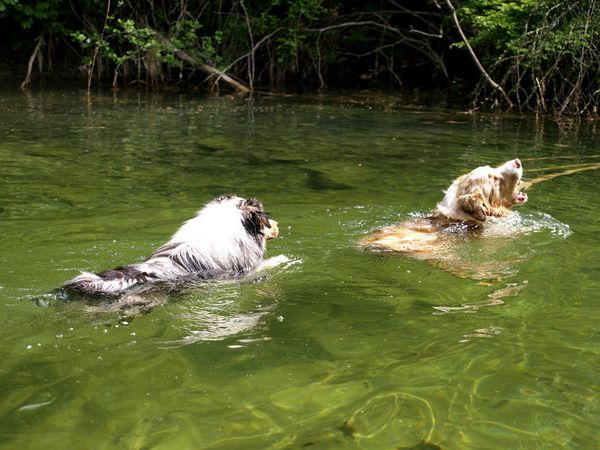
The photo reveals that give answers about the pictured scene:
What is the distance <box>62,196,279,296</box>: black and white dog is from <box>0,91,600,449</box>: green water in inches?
6.7

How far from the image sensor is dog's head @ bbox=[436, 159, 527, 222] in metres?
7.63

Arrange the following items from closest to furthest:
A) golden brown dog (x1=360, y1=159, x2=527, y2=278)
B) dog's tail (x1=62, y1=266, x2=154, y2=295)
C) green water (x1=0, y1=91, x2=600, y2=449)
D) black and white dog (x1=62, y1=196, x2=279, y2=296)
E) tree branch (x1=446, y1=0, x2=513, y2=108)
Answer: green water (x1=0, y1=91, x2=600, y2=449)
dog's tail (x1=62, y1=266, x2=154, y2=295)
black and white dog (x1=62, y1=196, x2=279, y2=296)
golden brown dog (x1=360, y1=159, x2=527, y2=278)
tree branch (x1=446, y1=0, x2=513, y2=108)

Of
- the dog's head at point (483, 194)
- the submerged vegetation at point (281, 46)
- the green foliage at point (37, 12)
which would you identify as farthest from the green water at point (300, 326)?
the green foliage at point (37, 12)

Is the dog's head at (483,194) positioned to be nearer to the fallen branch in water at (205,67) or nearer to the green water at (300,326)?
the green water at (300,326)

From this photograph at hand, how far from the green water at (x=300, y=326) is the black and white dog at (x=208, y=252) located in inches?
6.7

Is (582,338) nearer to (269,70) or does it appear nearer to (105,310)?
(105,310)

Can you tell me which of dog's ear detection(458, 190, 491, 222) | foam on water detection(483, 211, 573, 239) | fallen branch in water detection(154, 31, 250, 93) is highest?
fallen branch in water detection(154, 31, 250, 93)

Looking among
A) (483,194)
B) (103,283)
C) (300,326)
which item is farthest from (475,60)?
(103,283)

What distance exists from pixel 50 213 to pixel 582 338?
5.85m

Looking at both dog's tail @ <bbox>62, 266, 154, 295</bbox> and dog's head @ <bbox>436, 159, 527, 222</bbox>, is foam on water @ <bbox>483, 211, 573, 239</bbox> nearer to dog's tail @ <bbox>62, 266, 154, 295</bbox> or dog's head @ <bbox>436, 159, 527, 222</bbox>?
dog's head @ <bbox>436, 159, 527, 222</bbox>

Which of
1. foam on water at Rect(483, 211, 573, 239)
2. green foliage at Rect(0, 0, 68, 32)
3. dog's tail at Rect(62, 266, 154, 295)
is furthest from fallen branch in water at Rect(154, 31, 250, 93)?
dog's tail at Rect(62, 266, 154, 295)

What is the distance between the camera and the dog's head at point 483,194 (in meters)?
7.63

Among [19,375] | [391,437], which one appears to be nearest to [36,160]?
[19,375]

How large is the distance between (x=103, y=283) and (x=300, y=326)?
1414mm
